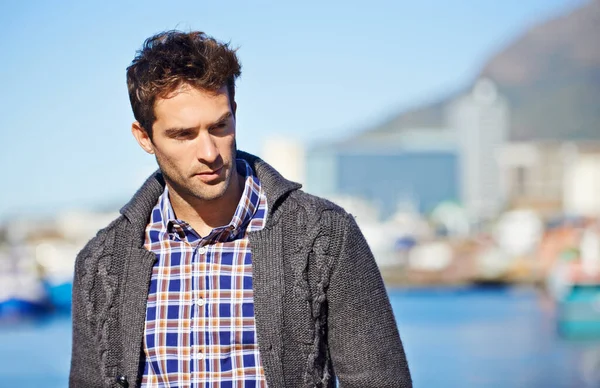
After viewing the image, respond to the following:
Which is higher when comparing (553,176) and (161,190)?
(553,176)

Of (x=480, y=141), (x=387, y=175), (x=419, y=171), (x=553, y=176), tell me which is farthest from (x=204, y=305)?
(x=480, y=141)

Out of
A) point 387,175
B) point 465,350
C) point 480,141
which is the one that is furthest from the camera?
point 480,141

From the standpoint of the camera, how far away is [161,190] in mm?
1315

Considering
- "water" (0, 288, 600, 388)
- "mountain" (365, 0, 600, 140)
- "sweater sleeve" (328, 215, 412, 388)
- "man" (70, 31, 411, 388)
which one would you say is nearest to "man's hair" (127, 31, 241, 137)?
"man" (70, 31, 411, 388)

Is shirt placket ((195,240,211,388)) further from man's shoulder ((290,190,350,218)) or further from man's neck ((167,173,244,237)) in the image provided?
man's shoulder ((290,190,350,218))

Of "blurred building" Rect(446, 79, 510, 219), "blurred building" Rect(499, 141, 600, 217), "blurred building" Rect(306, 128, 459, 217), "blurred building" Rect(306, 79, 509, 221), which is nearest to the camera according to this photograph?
"blurred building" Rect(499, 141, 600, 217)

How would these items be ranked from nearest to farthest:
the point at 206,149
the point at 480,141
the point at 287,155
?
the point at 206,149 → the point at 287,155 → the point at 480,141

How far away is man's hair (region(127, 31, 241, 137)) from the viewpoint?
114 cm

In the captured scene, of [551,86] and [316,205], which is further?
[551,86]

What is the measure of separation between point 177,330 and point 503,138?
391 feet

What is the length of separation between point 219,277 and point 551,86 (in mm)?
141914

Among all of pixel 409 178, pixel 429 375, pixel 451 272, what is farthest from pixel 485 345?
pixel 409 178

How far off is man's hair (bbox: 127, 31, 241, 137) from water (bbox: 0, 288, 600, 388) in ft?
39.9

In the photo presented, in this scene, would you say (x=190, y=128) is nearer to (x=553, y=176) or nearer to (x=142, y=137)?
(x=142, y=137)
